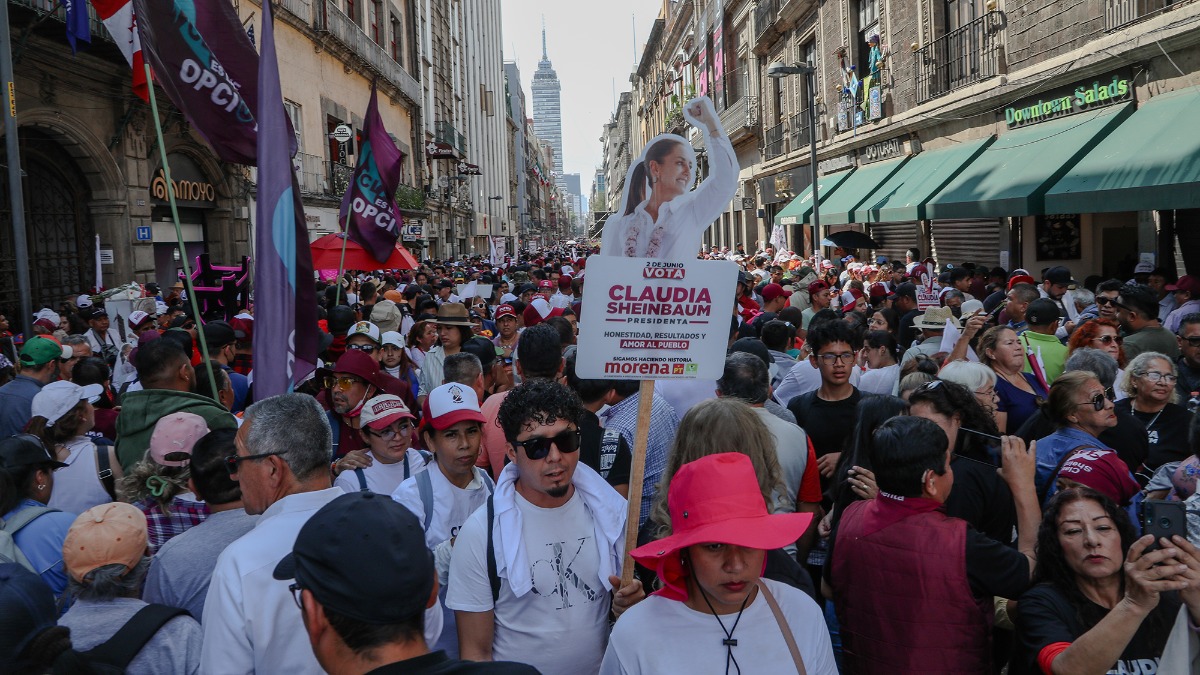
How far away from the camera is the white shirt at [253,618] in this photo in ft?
8.37

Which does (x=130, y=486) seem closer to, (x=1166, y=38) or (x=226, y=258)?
(x=1166, y=38)

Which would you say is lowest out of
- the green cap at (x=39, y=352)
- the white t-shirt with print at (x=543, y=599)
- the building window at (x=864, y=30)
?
the white t-shirt with print at (x=543, y=599)

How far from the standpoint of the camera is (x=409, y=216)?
35719mm

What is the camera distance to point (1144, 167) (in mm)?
11125

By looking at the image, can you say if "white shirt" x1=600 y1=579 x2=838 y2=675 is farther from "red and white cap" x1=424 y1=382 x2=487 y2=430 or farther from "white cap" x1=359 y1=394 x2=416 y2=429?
"white cap" x1=359 y1=394 x2=416 y2=429

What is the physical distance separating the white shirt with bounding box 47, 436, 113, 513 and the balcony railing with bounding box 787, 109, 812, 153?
1099 inches

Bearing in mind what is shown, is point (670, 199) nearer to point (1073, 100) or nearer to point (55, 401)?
point (55, 401)

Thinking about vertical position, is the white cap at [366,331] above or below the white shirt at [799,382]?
above

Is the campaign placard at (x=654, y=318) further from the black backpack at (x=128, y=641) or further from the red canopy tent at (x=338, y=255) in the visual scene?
the red canopy tent at (x=338, y=255)

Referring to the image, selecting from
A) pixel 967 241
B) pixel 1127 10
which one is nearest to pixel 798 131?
pixel 967 241

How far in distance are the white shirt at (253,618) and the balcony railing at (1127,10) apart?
42.4 feet

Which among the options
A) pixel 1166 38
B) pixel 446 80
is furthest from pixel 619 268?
pixel 446 80

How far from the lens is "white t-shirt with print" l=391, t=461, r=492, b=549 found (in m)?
3.64

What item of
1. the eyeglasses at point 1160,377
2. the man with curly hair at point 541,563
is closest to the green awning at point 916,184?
the eyeglasses at point 1160,377
